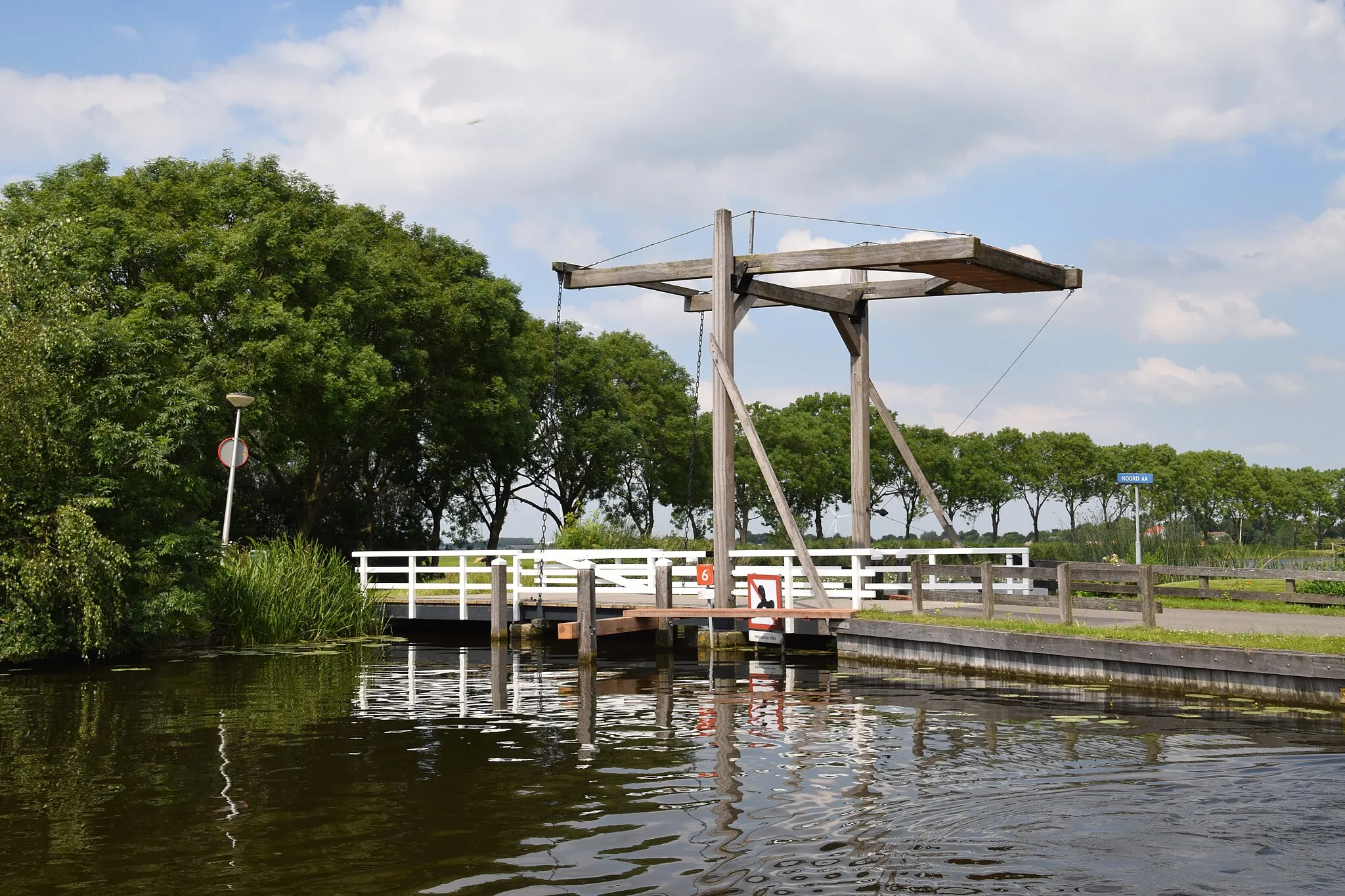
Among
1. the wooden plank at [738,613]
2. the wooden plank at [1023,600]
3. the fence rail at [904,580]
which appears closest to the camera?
the fence rail at [904,580]

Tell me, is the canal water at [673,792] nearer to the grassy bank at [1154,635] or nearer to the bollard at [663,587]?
the grassy bank at [1154,635]

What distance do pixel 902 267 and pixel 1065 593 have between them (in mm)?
5454

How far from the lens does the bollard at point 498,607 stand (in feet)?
75.8

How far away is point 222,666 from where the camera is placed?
19344 mm

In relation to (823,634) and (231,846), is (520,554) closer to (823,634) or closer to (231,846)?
(823,634)

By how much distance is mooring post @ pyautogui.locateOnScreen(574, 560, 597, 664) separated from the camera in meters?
19.7

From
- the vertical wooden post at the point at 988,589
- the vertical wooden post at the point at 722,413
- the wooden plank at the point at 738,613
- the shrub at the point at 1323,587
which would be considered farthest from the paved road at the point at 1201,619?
the vertical wooden post at the point at 722,413

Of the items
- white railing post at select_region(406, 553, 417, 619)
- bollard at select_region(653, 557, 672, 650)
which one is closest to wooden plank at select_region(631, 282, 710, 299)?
bollard at select_region(653, 557, 672, 650)

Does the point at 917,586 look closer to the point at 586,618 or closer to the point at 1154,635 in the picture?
the point at 1154,635

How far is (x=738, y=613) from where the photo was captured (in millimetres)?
19641

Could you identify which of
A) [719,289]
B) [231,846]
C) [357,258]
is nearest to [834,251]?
[719,289]

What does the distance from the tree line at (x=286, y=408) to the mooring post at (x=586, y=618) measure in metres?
4.16

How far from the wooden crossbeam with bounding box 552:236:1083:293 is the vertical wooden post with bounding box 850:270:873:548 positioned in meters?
2.25

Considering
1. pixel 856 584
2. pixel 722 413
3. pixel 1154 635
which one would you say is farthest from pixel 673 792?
Answer: pixel 856 584
